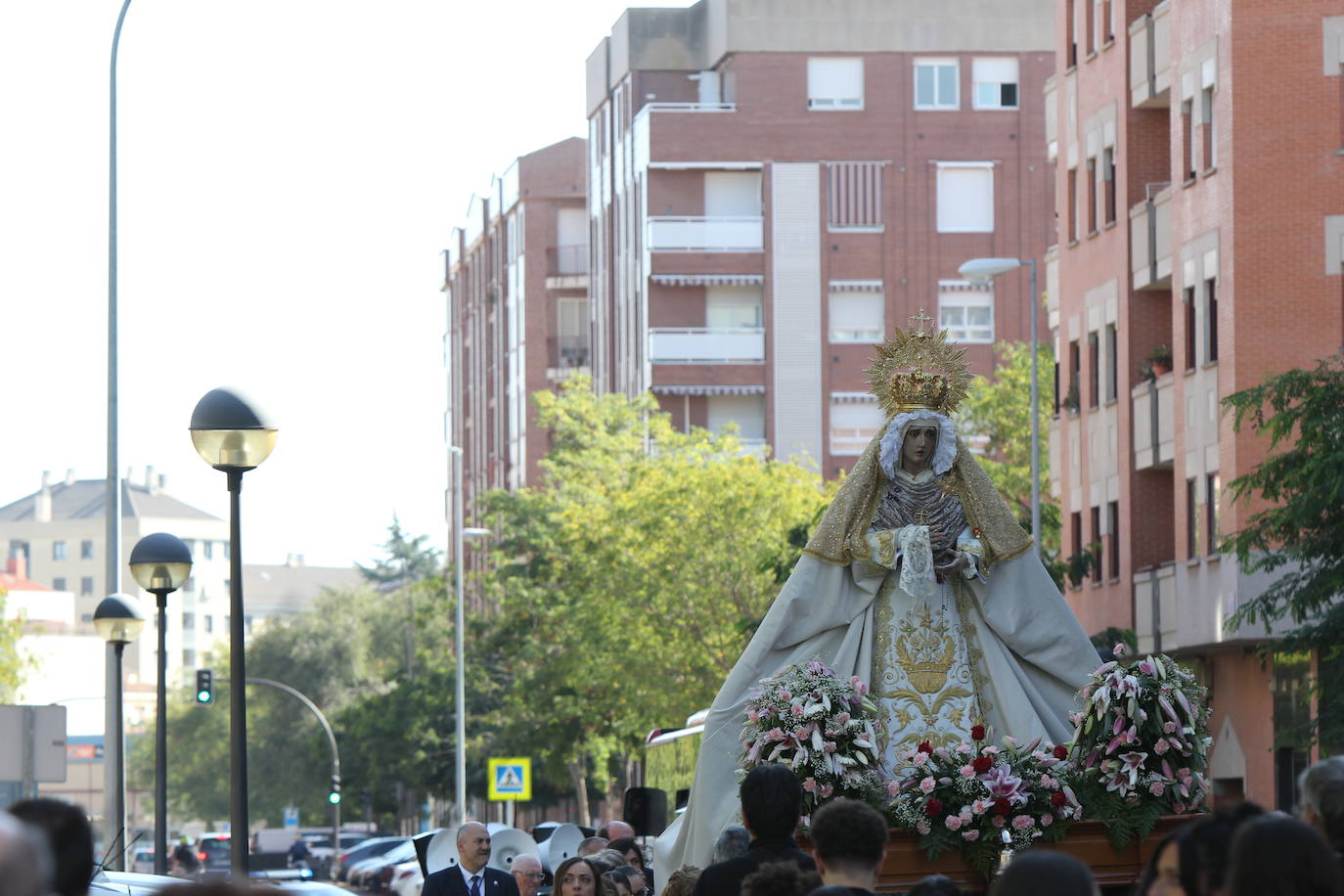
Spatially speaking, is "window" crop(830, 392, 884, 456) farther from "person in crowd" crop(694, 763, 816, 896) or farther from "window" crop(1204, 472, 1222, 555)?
"person in crowd" crop(694, 763, 816, 896)

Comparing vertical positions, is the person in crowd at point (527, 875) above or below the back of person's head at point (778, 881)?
below

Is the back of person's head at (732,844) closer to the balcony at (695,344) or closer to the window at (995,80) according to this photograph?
the balcony at (695,344)

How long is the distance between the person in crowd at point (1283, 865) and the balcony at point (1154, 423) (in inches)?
1502

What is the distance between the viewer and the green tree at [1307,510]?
94.8 ft

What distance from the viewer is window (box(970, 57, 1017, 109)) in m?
80.9

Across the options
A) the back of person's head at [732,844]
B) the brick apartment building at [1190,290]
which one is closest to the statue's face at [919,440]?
the back of person's head at [732,844]

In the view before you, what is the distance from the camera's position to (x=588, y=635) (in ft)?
189

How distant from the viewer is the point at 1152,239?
4619cm

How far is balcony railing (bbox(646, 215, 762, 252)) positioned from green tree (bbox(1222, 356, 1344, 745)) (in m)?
50.2

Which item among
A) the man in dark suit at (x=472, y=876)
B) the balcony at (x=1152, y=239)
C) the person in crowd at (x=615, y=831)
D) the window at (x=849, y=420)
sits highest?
the balcony at (x=1152, y=239)

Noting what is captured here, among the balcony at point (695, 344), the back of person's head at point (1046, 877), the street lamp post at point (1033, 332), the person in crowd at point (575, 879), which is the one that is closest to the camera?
the back of person's head at point (1046, 877)

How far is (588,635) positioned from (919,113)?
27.5 m

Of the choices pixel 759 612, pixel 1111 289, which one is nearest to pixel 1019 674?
pixel 1111 289

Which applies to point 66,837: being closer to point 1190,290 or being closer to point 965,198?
point 1190,290
